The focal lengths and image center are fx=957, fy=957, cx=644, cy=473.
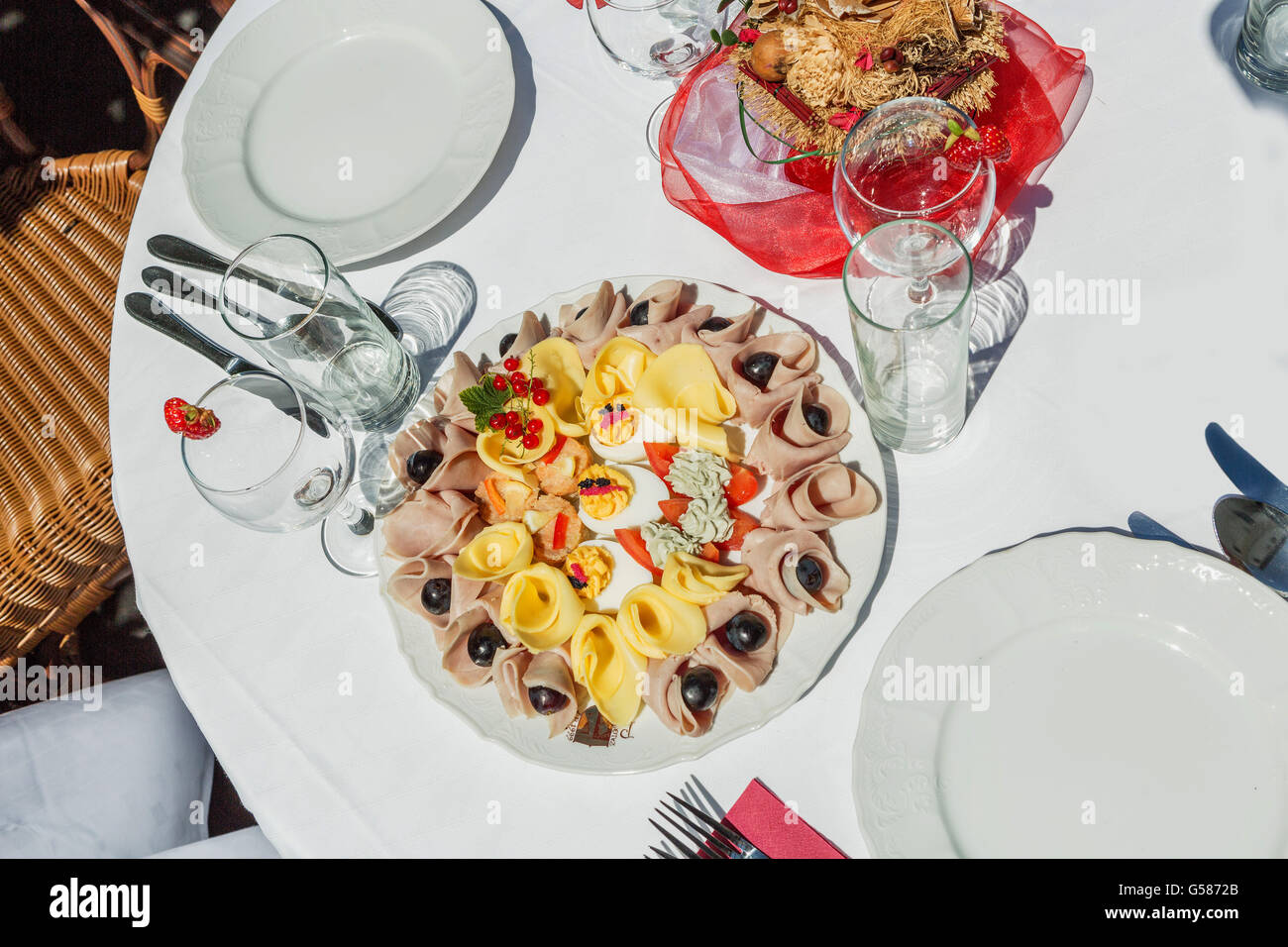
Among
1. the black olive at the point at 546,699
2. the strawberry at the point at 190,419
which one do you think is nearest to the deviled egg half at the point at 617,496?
the black olive at the point at 546,699

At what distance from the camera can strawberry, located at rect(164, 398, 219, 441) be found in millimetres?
1250

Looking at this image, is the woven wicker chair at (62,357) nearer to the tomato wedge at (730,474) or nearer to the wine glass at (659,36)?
the wine glass at (659,36)

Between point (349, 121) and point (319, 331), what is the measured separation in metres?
0.54

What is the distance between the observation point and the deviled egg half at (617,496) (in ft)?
4.24

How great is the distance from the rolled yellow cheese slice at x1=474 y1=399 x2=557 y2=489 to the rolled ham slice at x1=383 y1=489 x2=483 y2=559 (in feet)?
0.24

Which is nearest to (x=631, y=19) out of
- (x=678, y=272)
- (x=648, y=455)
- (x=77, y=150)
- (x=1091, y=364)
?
(x=678, y=272)

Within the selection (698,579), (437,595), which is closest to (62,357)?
(437,595)

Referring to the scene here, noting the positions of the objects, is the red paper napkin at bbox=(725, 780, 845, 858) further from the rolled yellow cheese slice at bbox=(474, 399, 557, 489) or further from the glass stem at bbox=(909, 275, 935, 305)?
the glass stem at bbox=(909, 275, 935, 305)

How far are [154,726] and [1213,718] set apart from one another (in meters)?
1.81
